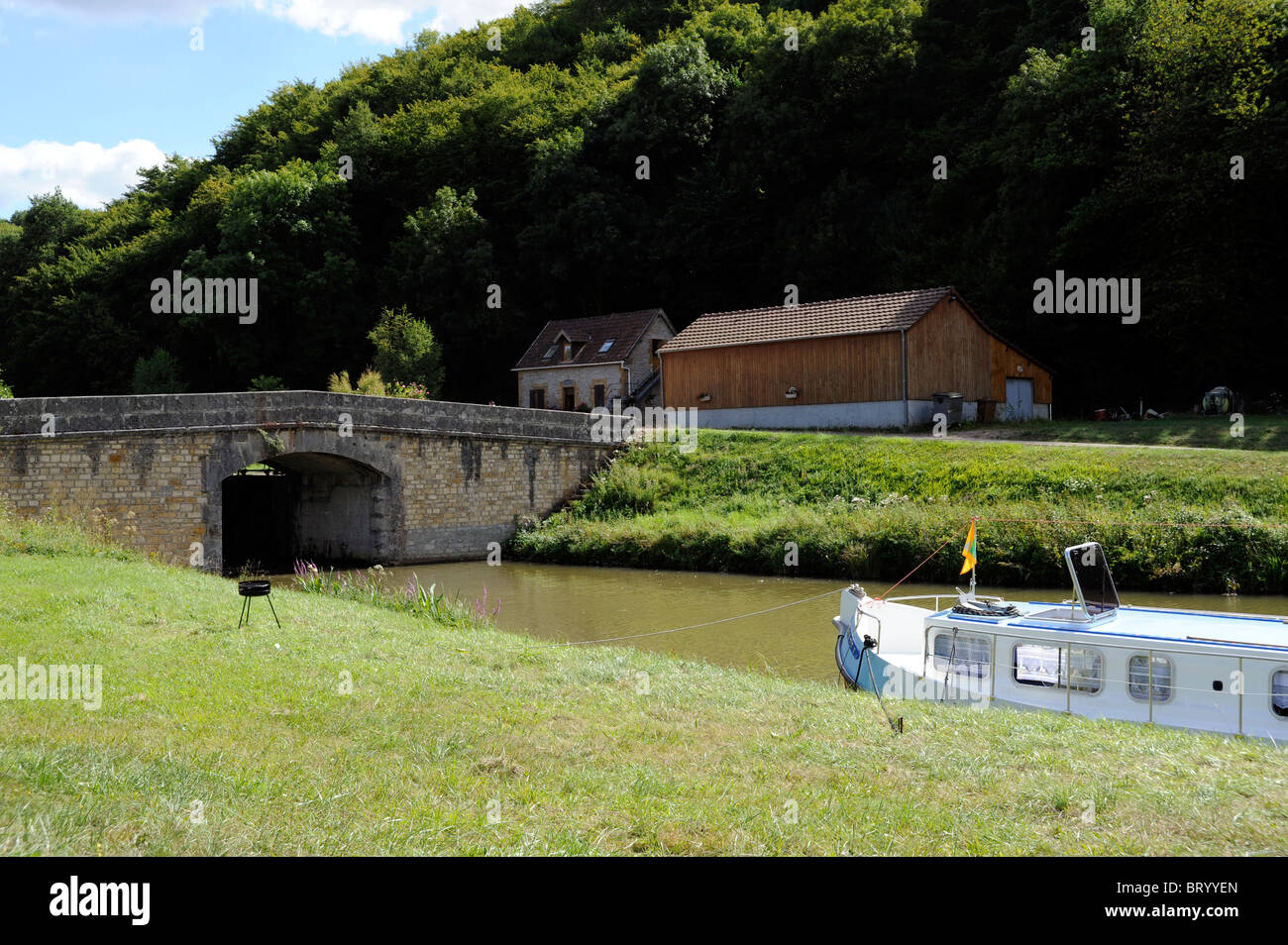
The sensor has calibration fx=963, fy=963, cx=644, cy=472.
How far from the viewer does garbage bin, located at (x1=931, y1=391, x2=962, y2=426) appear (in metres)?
32.9

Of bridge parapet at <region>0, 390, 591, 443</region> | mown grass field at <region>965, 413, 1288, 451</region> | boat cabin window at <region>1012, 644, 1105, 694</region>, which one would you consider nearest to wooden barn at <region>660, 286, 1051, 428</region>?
mown grass field at <region>965, 413, 1288, 451</region>

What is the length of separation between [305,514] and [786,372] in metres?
17.4

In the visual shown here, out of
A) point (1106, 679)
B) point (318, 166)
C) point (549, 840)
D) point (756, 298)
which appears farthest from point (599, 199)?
point (549, 840)

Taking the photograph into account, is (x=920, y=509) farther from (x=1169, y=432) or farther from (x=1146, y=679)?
(x=1146, y=679)

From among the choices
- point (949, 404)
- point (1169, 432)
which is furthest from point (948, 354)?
point (1169, 432)

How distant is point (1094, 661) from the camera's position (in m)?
10.8

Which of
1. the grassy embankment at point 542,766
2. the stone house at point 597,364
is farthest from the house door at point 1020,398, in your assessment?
the grassy embankment at point 542,766

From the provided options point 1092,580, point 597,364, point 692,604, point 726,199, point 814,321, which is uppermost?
point 726,199

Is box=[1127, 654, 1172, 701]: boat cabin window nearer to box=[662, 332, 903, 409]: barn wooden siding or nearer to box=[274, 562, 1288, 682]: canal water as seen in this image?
box=[274, 562, 1288, 682]: canal water

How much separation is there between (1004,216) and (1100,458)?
18.9m

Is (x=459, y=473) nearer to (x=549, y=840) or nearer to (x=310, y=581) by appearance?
(x=310, y=581)

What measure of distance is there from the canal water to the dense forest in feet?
65.5

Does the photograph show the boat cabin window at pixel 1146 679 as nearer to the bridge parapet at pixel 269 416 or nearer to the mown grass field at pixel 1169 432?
the mown grass field at pixel 1169 432
